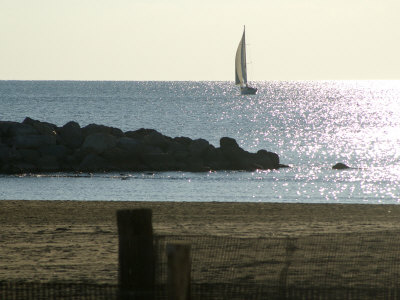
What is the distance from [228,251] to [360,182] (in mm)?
23673

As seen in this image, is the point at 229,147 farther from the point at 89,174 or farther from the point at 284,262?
the point at 284,262

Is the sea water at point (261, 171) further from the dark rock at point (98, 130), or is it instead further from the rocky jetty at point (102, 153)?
the dark rock at point (98, 130)

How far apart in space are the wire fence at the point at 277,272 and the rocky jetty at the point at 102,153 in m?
23.5

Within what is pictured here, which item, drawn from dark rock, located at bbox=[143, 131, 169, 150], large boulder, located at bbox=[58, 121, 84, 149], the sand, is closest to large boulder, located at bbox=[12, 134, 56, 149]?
large boulder, located at bbox=[58, 121, 84, 149]

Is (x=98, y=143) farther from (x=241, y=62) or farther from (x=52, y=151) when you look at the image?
(x=241, y=62)

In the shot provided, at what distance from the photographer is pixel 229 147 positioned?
137 ft

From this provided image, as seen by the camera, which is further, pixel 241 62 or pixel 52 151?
pixel 241 62

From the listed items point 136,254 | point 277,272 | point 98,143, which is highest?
point 136,254

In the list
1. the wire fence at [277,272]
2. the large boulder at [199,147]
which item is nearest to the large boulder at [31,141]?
the large boulder at [199,147]

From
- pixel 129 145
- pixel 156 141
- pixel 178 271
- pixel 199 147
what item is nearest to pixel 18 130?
pixel 129 145

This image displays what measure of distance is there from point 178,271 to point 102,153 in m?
32.3

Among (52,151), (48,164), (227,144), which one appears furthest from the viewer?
(227,144)


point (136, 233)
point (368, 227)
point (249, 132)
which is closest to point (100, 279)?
point (136, 233)

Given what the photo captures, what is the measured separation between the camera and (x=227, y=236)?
50.0 ft
